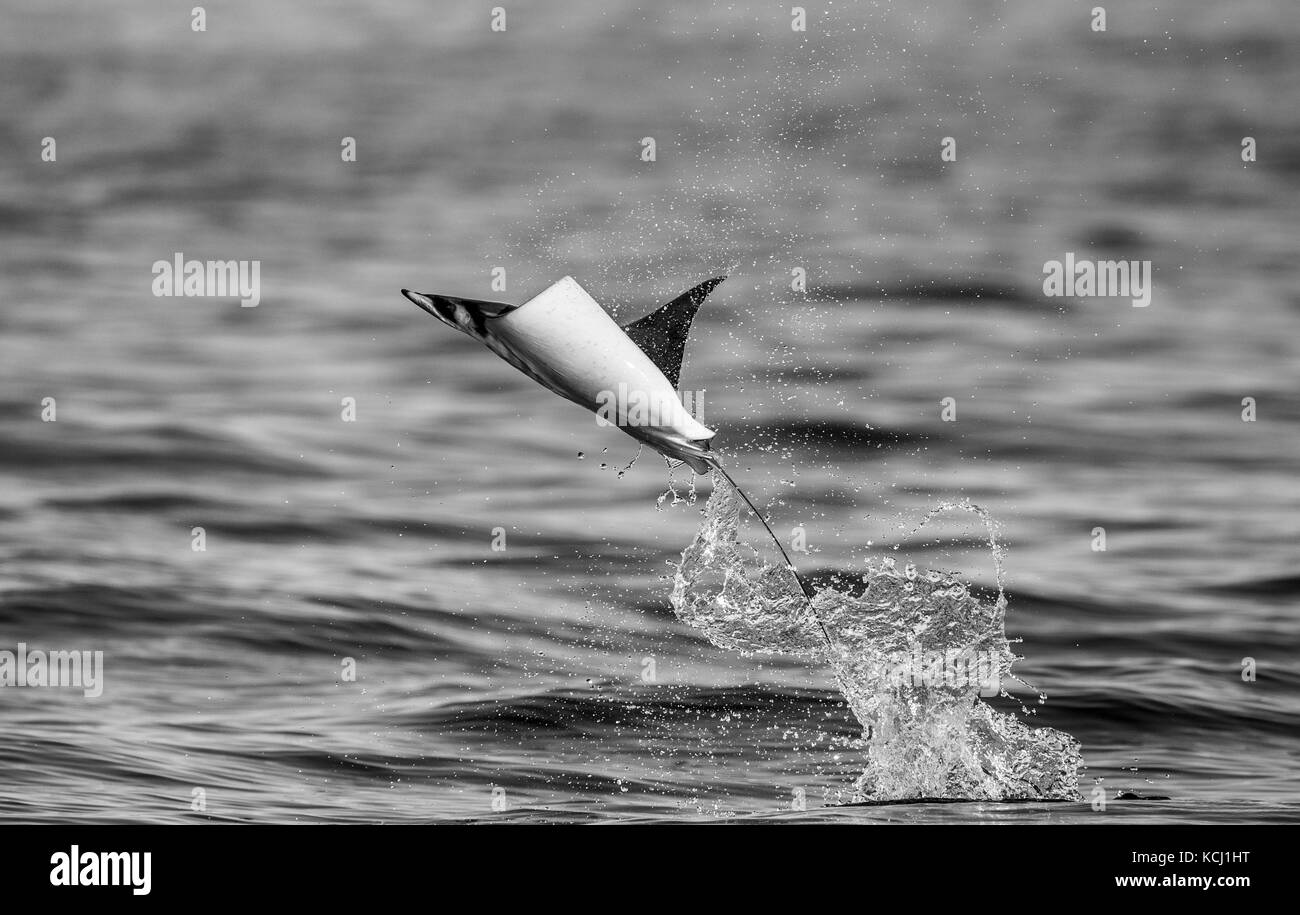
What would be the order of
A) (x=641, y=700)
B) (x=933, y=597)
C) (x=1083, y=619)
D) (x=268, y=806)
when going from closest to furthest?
(x=268, y=806) → (x=933, y=597) → (x=641, y=700) → (x=1083, y=619)

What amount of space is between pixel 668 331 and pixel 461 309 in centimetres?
132

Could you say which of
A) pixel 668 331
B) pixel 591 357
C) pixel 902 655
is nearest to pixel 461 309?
pixel 591 357

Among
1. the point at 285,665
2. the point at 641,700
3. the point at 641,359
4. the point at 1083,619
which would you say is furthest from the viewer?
the point at 1083,619

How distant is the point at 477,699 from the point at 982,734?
323 centimetres

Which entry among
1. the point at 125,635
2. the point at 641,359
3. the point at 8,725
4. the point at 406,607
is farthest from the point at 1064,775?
the point at 125,635

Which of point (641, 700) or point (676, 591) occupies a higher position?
point (676, 591)

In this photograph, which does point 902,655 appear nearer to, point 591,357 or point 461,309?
point 591,357

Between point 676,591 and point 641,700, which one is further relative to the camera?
point 641,700

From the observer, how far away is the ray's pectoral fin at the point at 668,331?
662cm

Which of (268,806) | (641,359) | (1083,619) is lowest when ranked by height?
(268,806)

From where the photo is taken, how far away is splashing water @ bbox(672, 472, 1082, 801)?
6.96 metres

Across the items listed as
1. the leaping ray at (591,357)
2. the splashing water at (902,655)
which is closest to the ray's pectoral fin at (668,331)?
the splashing water at (902,655)

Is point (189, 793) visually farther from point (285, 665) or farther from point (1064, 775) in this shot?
point (1064, 775)

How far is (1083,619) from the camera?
34.1ft
